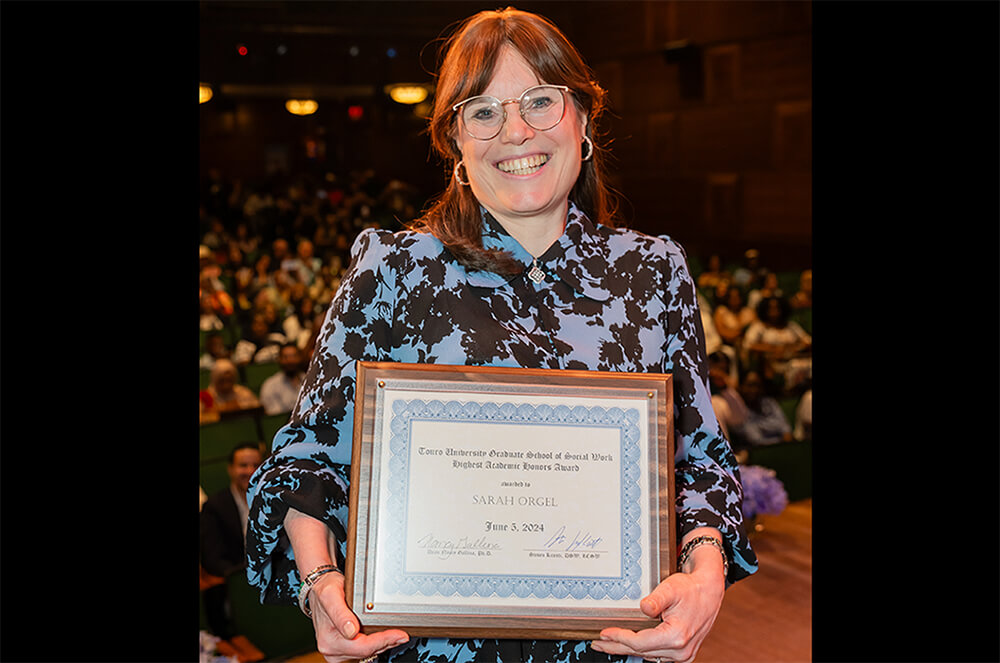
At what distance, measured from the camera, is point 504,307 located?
5.52 feet

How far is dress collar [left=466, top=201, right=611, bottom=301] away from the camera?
170 centimetres

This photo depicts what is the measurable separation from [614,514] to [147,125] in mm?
895

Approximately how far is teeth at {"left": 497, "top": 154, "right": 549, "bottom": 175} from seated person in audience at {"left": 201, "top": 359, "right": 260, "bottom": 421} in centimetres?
564

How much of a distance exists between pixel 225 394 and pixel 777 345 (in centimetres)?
504

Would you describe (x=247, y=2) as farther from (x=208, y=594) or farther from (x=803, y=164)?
(x=208, y=594)

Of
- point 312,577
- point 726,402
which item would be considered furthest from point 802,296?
point 312,577

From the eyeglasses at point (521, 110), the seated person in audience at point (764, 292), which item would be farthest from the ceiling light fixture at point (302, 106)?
the eyeglasses at point (521, 110)

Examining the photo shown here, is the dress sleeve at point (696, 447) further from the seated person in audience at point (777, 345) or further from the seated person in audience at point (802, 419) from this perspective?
the seated person in audience at point (777, 345)

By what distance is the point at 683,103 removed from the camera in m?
11.9

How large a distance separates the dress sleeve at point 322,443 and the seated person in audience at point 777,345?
23.7 ft

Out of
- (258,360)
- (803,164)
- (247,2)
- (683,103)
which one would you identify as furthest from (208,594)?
(247,2)

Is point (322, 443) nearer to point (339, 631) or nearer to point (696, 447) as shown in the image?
point (339, 631)

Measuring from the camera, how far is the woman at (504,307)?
1.58 m
